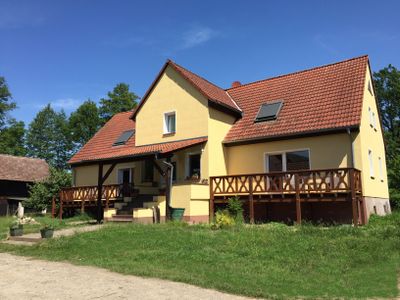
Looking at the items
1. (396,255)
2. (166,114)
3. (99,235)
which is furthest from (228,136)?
(396,255)

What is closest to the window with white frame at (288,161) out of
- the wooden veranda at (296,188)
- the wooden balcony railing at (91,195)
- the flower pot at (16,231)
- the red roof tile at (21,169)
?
the wooden veranda at (296,188)

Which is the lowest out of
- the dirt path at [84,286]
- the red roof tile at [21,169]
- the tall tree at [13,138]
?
the dirt path at [84,286]

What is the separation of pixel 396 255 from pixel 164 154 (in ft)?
34.1

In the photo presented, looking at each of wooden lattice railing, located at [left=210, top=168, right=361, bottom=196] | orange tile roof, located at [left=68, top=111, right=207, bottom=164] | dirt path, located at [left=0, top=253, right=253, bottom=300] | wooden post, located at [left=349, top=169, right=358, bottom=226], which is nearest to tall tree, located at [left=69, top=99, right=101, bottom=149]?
orange tile roof, located at [left=68, top=111, right=207, bottom=164]

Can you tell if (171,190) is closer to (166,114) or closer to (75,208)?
(166,114)

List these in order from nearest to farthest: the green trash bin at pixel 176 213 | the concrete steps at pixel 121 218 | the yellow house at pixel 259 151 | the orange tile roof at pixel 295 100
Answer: the yellow house at pixel 259 151, the green trash bin at pixel 176 213, the orange tile roof at pixel 295 100, the concrete steps at pixel 121 218

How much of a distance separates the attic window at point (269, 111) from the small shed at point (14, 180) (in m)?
24.7

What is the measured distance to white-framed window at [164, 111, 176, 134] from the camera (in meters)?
21.9

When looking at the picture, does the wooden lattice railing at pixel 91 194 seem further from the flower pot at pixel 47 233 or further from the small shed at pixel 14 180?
the small shed at pixel 14 180

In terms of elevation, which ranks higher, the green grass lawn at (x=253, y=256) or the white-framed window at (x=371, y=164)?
the white-framed window at (x=371, y=164)

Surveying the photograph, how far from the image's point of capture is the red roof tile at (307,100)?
17781mm

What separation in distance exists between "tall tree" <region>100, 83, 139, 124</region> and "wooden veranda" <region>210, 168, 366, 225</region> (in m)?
33.9

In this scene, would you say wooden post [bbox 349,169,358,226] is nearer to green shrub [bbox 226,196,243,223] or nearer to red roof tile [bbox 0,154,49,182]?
green shrub [bbox 226,196,243,223]

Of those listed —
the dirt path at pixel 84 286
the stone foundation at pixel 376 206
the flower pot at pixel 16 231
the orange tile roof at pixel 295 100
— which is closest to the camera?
the dirt path at pixel 84 286
